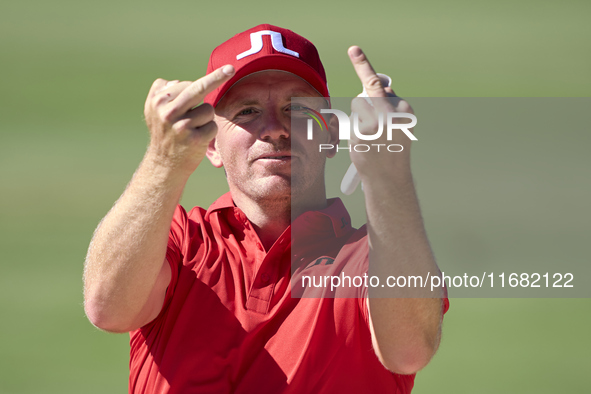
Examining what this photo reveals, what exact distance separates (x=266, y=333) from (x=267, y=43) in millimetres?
639

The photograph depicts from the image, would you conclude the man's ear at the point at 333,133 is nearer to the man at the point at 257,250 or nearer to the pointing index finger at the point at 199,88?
the man at the point at 257,250

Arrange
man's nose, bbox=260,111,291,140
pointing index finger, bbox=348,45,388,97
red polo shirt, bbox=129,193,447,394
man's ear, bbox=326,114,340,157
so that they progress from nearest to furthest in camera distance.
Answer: pointing index finger, bbox=348,45,388,97 < red polo shirt, bbox=129,193,447,394 < man's nose, bbox=260,111,291,140 < man's ear, bbox=326,114,340,157

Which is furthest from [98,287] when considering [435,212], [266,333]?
[435,212]

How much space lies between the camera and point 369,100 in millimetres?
970

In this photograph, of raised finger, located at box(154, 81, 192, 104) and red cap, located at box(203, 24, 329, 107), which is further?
red cap, located at box(203, 24, 329, 107)

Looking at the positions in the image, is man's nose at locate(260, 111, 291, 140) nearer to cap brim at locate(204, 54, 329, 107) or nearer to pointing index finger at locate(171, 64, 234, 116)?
cap brim at locate(204, 54, 329, 107)

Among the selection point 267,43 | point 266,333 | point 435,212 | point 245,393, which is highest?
point 267,43

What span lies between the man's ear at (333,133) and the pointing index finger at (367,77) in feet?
1.63

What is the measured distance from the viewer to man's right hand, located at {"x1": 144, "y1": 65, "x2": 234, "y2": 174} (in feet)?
3.39

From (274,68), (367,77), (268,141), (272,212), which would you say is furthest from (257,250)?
(367,77)

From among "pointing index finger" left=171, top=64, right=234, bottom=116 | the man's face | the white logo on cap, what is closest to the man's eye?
the man's face

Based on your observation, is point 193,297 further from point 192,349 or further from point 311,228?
point 311,228

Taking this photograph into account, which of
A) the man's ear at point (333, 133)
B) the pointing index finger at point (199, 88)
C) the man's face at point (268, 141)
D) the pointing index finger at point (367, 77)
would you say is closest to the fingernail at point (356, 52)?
the pointing index finger at point (367, 77)

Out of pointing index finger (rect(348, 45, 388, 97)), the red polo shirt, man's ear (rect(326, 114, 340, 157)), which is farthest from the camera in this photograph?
man's ear (rect(326, 114, 340, 157))
